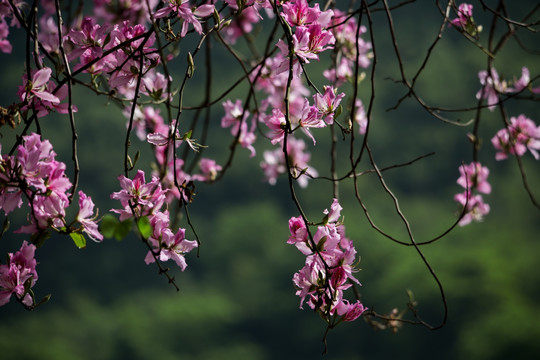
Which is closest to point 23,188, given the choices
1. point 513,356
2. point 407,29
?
point 513,356

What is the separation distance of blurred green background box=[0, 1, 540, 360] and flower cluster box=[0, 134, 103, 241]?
20.1ft

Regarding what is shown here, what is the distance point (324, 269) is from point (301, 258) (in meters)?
7.63

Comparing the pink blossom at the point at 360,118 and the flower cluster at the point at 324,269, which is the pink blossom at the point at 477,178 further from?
the flower cluster at the point at 324,269

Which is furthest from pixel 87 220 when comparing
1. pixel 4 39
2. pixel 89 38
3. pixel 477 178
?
pixel 477 178

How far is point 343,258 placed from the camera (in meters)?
0.75

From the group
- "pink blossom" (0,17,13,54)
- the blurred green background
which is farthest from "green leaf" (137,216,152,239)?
the blurred green background

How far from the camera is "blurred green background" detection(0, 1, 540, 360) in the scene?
6.83 m

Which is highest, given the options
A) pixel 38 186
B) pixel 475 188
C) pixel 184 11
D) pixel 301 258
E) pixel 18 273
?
pixel 184 11

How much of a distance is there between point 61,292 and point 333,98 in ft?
28.7

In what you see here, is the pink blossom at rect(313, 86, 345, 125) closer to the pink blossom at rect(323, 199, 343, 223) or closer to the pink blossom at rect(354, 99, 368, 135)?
the pink blossom at rect(323, 199, 343, 223)

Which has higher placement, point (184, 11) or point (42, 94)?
point (184, 11)

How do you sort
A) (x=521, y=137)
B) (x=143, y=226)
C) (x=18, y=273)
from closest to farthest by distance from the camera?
(x=143, y=226)
(x=18, y=273)
(x=521, y=137)

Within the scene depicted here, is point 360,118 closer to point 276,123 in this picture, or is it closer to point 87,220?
point 276,123

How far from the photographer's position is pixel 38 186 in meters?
0.62
